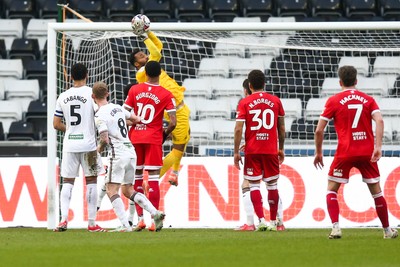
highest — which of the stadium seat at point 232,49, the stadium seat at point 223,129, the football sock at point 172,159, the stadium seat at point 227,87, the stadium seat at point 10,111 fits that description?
the stadium seat at point 232,49

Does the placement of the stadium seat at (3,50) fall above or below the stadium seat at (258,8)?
A: below

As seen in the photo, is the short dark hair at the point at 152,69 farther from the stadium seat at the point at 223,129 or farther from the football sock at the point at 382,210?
Result: the stadium seat at the point at 223,129

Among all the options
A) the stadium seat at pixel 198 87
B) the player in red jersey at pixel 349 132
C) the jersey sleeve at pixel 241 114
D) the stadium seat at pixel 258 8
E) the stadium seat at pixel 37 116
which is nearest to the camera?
the player in red jersey at pixel 349 132

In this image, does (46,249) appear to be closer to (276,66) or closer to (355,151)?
(355,151)

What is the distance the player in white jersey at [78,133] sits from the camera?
12625 mm

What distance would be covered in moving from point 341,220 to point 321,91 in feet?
11.9

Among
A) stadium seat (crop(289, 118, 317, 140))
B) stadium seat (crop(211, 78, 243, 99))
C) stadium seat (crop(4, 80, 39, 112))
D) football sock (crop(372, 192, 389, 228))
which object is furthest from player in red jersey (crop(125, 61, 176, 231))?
stadium seat (crop(4, 80, 39, 112))

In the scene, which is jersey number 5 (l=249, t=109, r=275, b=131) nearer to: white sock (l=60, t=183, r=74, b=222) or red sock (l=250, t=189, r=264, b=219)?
red sock (l=250, t=189, r=264, b=219)

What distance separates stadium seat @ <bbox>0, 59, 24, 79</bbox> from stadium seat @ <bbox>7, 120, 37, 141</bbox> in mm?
2238

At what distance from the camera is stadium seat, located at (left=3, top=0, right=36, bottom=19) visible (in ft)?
78.0

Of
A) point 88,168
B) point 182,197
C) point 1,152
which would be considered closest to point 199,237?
point 88,168

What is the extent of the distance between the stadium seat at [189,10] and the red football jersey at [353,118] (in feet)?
40.9

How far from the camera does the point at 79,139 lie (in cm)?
1266

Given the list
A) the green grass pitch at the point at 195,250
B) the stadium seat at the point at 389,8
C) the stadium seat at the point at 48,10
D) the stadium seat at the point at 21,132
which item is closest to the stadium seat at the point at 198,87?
the stadium seat at the point at 21,132
